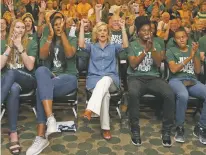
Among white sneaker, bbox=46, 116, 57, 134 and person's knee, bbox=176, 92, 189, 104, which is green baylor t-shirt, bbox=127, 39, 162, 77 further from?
white sneaker, bbox=46, 116, 57, 134

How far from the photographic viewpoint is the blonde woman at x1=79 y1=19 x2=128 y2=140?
130 inches

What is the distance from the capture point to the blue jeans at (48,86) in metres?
3.14

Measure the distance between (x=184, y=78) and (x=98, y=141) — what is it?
4.24 ft

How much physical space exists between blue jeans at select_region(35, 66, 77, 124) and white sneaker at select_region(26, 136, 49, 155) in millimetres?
200

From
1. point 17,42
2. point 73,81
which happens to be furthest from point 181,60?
point 17,42

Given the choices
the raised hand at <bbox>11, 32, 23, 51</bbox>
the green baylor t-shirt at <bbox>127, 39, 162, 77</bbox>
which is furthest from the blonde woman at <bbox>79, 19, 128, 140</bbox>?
the raised hand at <bbox>11, 32, 23, 51</bbox>

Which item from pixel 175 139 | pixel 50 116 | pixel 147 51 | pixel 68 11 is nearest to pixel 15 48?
pixel 50 116

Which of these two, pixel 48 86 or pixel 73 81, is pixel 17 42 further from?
pixel 73 81

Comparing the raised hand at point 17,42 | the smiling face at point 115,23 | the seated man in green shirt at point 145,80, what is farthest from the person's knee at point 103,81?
the smiling face at point 115,23

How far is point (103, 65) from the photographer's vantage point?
11.9 feet

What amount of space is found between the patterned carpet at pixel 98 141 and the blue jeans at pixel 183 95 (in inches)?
10.4

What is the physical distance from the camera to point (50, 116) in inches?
121

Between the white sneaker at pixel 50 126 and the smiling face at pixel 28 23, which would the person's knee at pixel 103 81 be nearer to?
the white sneaker at pixel 50 126

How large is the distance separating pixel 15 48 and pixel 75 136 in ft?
3.98
